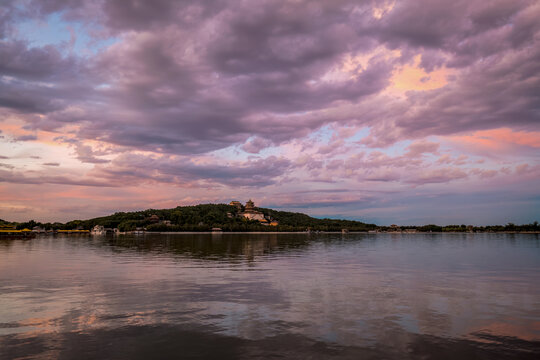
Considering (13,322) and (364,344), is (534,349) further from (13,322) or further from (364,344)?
(13,322)

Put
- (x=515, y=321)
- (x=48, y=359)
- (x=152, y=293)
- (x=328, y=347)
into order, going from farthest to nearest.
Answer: (x=152, y=293) < (x=515, y=321) < (x=328, y=347) < (x=48, y=359)

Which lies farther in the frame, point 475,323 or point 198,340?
point 475,323

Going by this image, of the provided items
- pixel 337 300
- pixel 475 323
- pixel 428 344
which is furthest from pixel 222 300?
pixel 475 323

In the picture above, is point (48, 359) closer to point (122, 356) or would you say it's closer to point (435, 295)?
point (122, 356)

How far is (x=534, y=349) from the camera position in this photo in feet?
43.2

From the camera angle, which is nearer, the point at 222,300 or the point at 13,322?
the point at 13,322

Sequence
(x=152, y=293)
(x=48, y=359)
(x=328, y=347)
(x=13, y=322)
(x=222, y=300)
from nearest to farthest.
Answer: (x=48, y=359) → (x=328, y=347) → (x=13, y=322) → (x=222, y=300) → (x=152, y=293)

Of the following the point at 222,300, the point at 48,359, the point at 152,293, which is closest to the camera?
the point at 48,359

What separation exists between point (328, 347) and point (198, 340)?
16.1ft

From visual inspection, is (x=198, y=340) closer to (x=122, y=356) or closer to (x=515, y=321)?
(x=122, y=356)

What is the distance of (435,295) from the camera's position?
897 inches

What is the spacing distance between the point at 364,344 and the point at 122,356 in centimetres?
856

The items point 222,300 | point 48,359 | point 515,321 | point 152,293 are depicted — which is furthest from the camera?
point 152,293

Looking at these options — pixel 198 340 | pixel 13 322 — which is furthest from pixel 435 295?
pixel 13 322
